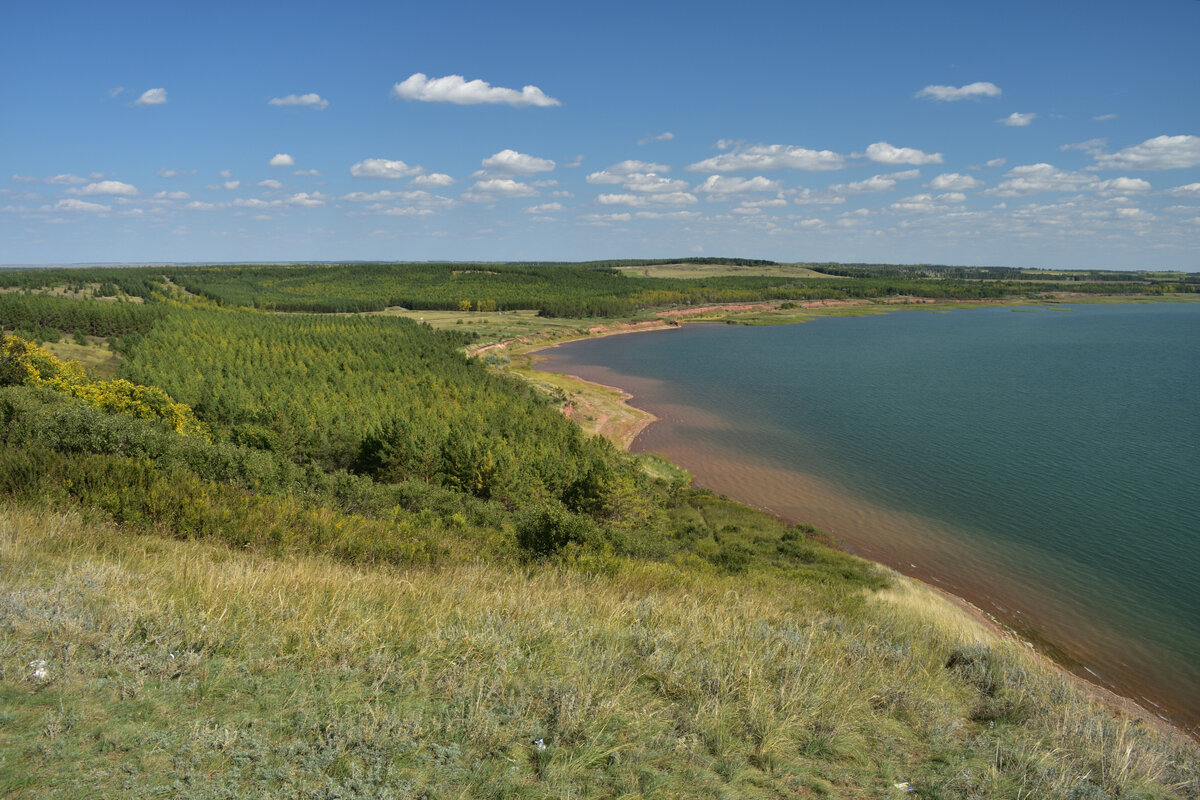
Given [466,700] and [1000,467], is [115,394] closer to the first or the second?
[466,700]

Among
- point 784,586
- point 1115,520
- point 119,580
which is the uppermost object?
point 119,580

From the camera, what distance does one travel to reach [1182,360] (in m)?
78.8

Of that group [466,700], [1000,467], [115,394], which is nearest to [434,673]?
[466,700]

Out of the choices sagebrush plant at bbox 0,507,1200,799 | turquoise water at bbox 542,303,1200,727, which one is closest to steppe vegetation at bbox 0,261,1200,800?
sagebrush plant at bbox 0,507,1200,799

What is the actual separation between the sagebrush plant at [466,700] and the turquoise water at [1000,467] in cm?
1771

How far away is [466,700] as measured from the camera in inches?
218

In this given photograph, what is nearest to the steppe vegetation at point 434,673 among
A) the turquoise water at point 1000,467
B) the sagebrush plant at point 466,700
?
the sagebrush plant at point 466,700

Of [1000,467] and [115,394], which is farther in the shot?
[1000,467]

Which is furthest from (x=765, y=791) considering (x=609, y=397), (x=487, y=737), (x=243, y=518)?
(x=609, y=397)

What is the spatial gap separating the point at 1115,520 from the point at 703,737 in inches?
1375

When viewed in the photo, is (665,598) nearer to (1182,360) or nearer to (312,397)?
(312,397)

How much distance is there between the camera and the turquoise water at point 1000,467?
22577 mm

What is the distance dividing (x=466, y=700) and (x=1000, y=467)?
138ft

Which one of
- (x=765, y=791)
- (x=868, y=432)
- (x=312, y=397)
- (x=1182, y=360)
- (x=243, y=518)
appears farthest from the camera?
(x=1182, y=360)
